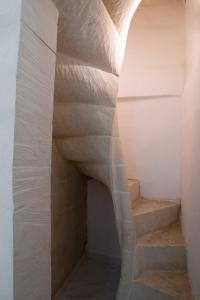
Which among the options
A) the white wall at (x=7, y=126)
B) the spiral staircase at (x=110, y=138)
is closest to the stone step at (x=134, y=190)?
the spiral staircase at (x=110, y=138)

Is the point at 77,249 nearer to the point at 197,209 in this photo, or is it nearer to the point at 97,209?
the point at 97,209

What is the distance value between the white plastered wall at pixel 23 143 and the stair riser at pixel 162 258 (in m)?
1.21

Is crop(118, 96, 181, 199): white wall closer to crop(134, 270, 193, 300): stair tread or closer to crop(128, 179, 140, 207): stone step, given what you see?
crop(128, 179, 140, 207): stone step

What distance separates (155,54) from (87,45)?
1412mm

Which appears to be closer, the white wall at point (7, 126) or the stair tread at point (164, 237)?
the white wall at point (7, 126)

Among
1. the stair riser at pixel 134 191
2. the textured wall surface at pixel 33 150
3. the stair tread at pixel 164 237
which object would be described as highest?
the textured wall surface at pixel 33 150

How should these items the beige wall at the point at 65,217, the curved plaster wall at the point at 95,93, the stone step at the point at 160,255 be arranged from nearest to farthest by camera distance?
1. the curved plaster wall at the point at 95,93
2. the stone step at the point at 160,255
3. the beige wall at the point at 65,217

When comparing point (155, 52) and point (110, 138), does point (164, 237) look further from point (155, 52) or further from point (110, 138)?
point (155, 52)

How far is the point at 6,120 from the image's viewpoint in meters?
0.64

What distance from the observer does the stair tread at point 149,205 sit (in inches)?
79.3

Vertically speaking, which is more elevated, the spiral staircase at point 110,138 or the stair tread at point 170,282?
the spiral staircase at point 110,138

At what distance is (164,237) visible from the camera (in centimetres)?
197

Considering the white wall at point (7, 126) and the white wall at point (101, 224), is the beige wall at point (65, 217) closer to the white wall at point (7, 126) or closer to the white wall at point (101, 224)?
the white wall at point (101, 224)

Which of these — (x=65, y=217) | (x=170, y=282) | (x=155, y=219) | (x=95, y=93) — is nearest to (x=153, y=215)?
(x=155, y=219)
